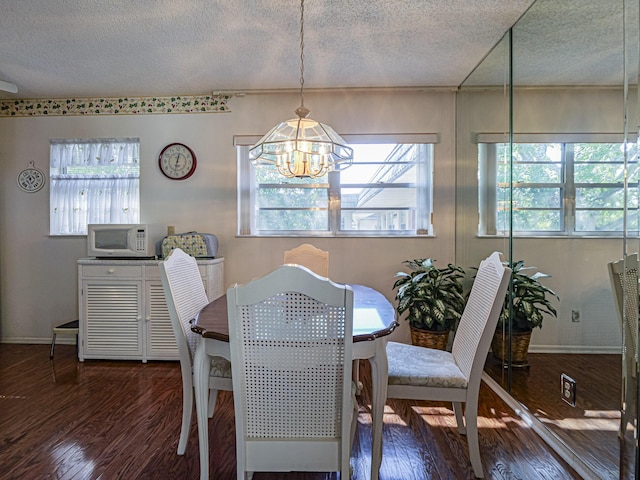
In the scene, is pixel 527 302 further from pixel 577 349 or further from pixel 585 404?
pixel 585 404

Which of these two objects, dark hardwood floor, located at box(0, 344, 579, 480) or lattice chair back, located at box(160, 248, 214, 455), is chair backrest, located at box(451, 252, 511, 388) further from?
lattice chair back, located at box(160, 248, 214, 455)

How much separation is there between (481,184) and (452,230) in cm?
62

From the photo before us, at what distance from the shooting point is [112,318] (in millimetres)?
2982

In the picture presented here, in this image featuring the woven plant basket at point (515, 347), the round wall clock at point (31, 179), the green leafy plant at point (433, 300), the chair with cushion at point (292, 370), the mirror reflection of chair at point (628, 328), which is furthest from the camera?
the round wall clock at point (31, 179)

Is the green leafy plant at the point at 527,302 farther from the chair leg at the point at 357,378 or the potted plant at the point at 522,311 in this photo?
the chair leg at the point at 357,378

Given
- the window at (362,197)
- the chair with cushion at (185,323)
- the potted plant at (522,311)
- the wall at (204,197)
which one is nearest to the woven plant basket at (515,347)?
the potted plant at (522,311)

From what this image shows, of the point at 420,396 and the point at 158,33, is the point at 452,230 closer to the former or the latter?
the point at 420,396

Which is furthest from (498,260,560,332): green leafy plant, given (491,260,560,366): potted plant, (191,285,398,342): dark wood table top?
(191,285,398,342): dark wood table top

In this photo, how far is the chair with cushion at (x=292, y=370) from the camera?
1147 millimetres

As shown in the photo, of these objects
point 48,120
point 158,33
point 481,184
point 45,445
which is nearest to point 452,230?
point 481,184

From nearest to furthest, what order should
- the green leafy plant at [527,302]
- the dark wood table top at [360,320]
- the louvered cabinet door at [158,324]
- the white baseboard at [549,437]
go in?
the dark wood table top at [360,320]
the white baseboard at [549,437]
the green leafy plant at [527,302]
the louvered cabinet door at [158,324]

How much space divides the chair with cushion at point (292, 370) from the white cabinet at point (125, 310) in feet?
6.12

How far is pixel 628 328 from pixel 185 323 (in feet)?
5.96

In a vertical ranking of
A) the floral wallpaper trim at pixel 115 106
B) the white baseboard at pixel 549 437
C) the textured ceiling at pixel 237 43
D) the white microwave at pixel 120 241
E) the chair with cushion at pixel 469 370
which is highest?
the textured ceiling at pixel 237 43
